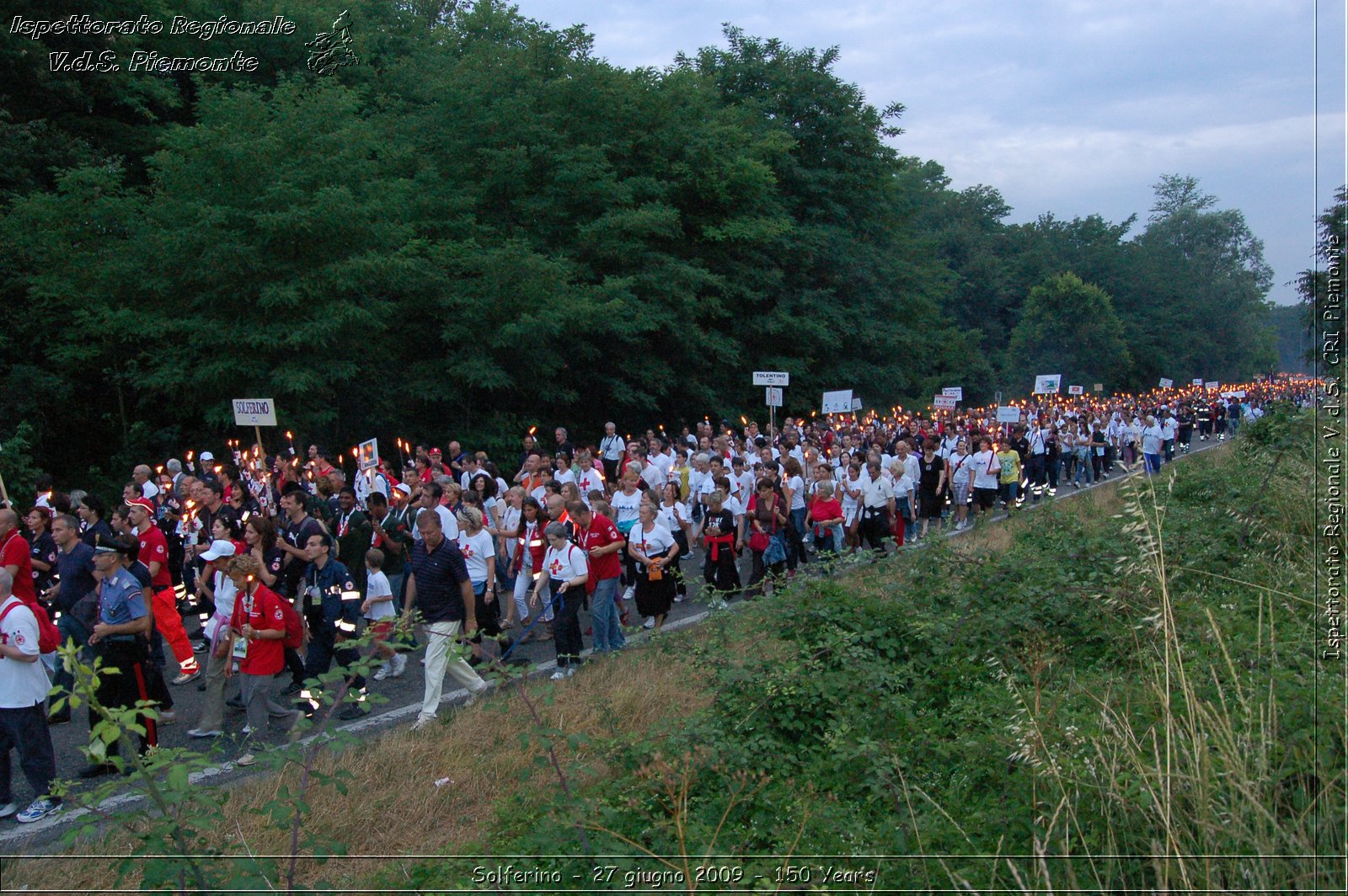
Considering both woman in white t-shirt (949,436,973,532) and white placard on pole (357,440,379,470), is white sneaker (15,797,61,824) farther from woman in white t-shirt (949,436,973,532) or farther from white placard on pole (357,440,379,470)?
woman in white t-shirt (949,436,973,532)

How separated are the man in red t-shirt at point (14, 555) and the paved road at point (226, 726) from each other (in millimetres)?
1275

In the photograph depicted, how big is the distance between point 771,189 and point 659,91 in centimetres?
599

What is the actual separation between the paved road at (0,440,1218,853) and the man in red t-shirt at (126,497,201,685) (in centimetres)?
58

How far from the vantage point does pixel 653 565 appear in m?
10.8

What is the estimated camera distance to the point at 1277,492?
8.77m

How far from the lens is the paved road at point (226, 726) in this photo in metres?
6.79

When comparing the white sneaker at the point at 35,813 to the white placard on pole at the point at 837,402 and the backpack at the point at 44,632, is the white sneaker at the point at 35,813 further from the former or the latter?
the white placard on pole at the point at 837,402

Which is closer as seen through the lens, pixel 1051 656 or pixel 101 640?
pixel 1051 656

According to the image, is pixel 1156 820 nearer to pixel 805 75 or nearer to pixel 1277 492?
pixel 1277 492

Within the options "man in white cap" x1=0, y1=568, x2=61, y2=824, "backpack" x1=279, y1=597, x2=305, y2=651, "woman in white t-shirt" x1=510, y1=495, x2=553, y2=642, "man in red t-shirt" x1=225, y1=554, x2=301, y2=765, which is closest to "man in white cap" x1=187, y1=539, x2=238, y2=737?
"man in red t-shirt" x1=225, y1=554, x2=301, y2=765

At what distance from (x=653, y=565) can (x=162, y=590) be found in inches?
178

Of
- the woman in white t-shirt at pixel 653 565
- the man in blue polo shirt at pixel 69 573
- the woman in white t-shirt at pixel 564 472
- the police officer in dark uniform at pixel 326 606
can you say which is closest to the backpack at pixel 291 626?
the police officer in dark uniform at pixel 326 606

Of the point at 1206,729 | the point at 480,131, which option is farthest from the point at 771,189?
the point at 1206,729

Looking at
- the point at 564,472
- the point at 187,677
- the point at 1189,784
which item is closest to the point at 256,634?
the point at 187,677
